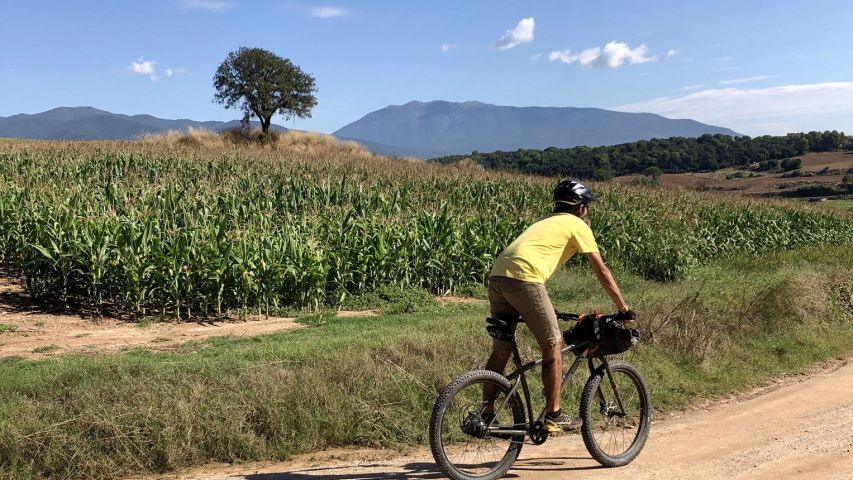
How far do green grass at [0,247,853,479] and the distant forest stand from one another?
37.0 m

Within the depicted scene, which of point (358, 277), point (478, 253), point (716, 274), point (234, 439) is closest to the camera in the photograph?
point (234, 439)

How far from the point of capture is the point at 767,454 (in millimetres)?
5781

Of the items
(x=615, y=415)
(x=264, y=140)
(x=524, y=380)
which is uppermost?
(x=264, y=140)

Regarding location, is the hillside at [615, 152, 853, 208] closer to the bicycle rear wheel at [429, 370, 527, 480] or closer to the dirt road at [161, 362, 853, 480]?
the dirt road at [161, 362, 853, 480]

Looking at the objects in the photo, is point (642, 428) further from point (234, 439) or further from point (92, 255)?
point (92, 255)

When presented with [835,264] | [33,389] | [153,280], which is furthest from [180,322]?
[835,264]

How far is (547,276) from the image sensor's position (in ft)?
16.6

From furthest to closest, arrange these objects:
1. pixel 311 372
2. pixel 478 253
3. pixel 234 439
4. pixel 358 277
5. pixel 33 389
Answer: pixel 478 253, pixel 358 277, pixel 311 372, pixel 33 389, pixel 234 439

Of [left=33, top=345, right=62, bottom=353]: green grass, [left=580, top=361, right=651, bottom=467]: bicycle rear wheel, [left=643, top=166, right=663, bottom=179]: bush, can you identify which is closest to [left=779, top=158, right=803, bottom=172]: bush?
[left=643, top=166, right=663, bottom=179]: bush

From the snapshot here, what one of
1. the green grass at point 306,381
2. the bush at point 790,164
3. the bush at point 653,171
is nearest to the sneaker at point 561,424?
the green grass at point 306,381

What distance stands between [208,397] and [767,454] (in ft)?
17.1

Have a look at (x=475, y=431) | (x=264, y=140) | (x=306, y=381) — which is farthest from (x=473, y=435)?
(x=264, y=140)

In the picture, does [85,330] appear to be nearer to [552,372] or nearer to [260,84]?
[552,372]

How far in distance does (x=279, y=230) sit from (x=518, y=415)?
10.4 meters
